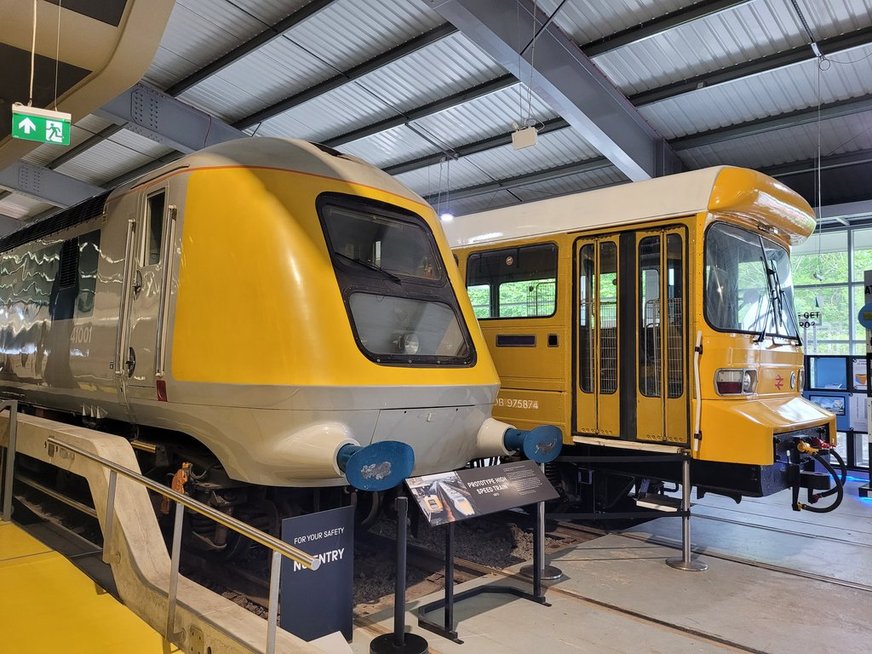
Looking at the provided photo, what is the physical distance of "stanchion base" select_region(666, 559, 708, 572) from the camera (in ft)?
18.8

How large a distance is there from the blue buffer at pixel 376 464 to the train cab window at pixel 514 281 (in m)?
3.32

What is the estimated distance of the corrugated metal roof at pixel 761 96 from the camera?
8.74 metres

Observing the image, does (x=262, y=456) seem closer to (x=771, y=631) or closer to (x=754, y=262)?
(x=771, y=631)

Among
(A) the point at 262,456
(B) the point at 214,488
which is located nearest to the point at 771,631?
(A) the point at 262,456

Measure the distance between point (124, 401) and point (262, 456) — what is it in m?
1.52

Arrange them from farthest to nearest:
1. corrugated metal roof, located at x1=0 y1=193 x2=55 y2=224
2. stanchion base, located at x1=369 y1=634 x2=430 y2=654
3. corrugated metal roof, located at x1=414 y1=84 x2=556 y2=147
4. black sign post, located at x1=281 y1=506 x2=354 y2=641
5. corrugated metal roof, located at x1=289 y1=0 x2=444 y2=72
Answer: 1. corrugated metal roof, located at x1=0 y1=193 x2=55 y2=224
2. corrugated metal roof, located at x1=414 y1=84 x2=556 y2=147
3. corrugated metal roof, located at x1=289 y1=0 x2=444 y2=72
4. stanchion base, located at x1=369 y1=634 x2=430 y2=654
5. black sign post, located at x1=281 y1=506 x2=354 y2=641

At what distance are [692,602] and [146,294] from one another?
473 centimetres

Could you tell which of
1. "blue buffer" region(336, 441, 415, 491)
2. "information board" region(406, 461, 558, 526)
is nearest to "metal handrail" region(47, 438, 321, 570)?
"blue buffer" region(336, 441, 415, 491)

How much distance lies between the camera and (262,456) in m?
4.11

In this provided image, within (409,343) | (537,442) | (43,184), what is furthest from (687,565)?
(43,184)

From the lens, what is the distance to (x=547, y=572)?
5.53 m

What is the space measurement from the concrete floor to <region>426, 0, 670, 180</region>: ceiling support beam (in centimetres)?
563

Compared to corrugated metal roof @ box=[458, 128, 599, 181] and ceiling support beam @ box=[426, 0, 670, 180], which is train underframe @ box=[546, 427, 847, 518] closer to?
ceiling support beam @ box=[426, 0, 670, 180]

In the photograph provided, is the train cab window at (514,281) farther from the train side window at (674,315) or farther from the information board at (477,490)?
the information board at (477,490)
